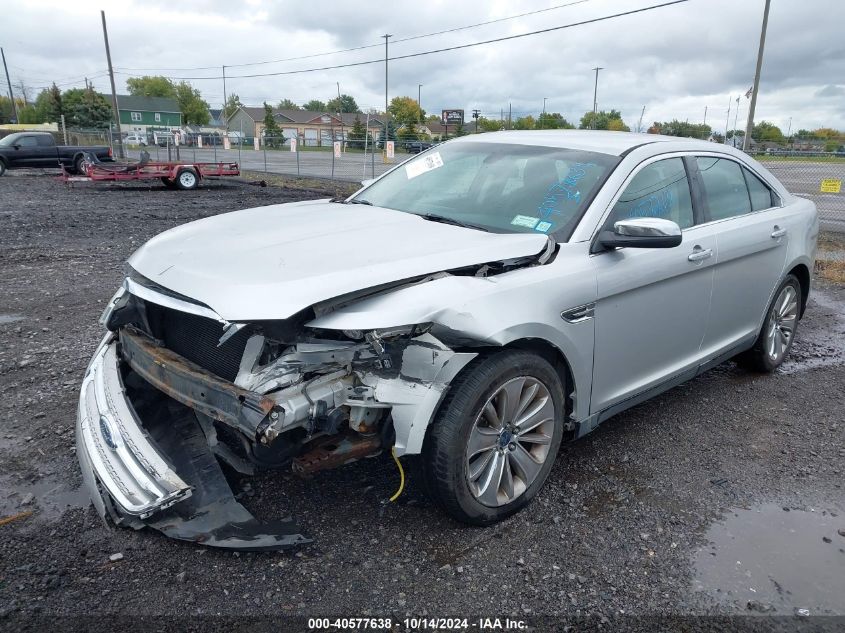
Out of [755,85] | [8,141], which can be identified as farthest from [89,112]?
[755,85]

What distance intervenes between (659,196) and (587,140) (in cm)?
56

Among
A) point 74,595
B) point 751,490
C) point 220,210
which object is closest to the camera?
point 74,595

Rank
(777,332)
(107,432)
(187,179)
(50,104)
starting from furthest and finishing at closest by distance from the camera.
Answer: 1. (50,104)
2. (187,179)
3. (777,332)
4. (107,432)

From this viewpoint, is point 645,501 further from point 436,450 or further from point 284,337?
point 284,337

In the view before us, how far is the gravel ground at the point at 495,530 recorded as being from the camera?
96.7 inches

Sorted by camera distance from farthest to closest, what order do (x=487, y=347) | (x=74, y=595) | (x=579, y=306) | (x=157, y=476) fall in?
(x=579, y=306)
(x=487, y=347)
(x=157, y=476)
(x=74, y=595)

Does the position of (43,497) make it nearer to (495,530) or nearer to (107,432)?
(107,432)

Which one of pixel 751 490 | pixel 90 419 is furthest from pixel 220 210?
pixel 751 490

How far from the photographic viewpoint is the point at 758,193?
179 inches

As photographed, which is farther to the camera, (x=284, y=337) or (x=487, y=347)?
(x=487, y=347)

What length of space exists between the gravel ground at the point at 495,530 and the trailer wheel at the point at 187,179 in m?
16.1

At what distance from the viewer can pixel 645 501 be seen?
3.19m

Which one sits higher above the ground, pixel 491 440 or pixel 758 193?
pixel 758 193

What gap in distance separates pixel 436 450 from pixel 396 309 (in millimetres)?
605
